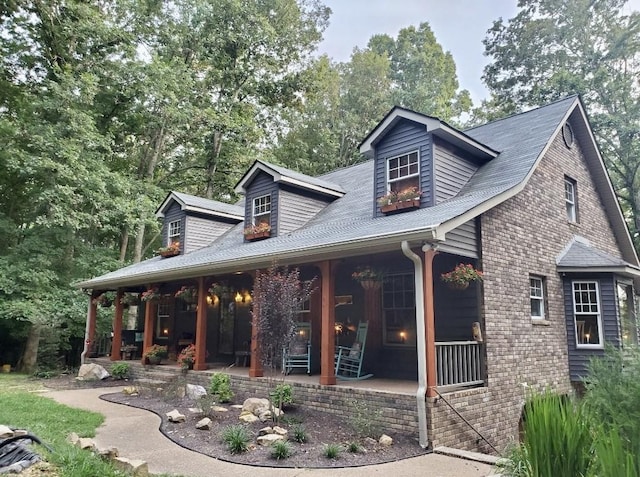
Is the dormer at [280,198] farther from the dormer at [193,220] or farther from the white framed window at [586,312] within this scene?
the white framed window at [586,312]

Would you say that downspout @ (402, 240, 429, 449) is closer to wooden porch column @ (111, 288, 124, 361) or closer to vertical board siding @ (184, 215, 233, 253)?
vertical board siding @ (184, 215, 233, 253)

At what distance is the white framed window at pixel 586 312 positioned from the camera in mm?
10141

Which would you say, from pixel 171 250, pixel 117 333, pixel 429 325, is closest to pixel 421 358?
pixel 429 325

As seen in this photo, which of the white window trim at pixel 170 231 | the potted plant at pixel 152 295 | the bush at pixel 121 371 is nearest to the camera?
the potted plant at pixel 152 295

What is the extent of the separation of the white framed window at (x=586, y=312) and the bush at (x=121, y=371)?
36.6ft

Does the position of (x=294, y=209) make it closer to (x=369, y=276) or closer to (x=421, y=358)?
(x=369, y=276)

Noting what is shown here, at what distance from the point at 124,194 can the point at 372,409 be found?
48.6 ft

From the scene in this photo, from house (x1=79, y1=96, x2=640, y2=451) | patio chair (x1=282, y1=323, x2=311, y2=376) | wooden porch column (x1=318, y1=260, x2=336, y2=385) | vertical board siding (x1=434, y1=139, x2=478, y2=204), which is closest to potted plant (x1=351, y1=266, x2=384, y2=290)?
house (x1=79, y1=96, x2=640, y2=451)

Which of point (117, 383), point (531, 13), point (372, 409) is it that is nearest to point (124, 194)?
point (117, 383)

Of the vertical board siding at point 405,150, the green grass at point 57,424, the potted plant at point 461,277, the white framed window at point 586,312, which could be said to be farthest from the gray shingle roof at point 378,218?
the green grass at point 57,424

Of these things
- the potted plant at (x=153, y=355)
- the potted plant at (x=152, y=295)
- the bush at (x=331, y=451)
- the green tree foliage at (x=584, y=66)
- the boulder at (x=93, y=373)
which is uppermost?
the green tree foliage at (x=584, y=66)

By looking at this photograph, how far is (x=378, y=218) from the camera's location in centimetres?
945

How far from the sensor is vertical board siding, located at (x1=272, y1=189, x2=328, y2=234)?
12062 millimetres

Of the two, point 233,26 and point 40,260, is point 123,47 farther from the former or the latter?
point 40,260
